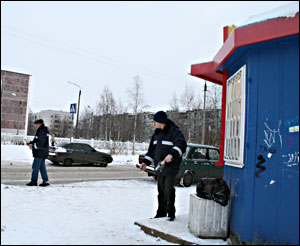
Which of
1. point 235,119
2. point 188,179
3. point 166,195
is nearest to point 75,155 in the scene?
point 188,179

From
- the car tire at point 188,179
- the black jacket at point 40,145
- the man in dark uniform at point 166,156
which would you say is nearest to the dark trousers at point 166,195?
the man in dark uniform at point 166,156

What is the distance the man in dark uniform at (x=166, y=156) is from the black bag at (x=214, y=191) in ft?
2.14

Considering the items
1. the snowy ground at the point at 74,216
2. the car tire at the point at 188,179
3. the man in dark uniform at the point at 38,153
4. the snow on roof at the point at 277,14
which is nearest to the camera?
the snow on roof at the point at 277,14

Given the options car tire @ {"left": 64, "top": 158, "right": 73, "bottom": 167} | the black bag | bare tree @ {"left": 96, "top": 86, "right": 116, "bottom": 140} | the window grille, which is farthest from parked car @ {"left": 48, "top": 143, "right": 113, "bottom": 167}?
bare tree @ {"left": 96, "top": 86, "right": 116, "bottom": 140}

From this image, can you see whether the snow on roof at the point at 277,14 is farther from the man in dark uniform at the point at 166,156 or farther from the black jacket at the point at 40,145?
the black jacket at the point at 40,145

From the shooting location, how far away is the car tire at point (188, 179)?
398 inches

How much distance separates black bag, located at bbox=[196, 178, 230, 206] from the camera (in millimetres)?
3963

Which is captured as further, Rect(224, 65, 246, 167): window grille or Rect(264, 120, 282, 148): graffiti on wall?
Rect(224, 65, 246, 167): window grille

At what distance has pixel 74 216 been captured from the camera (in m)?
4.92

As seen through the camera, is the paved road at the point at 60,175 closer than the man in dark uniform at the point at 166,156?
No

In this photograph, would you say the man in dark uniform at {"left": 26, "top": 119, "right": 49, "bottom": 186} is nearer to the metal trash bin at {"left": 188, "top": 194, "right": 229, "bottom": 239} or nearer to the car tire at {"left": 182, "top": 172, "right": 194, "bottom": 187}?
the car tire at {"left": 182, "top": 172, "right": 194, "bottom": 187}

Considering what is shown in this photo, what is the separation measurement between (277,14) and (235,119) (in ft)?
5.08

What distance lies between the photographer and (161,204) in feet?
16.6

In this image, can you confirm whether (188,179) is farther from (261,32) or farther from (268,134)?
(261,32)
